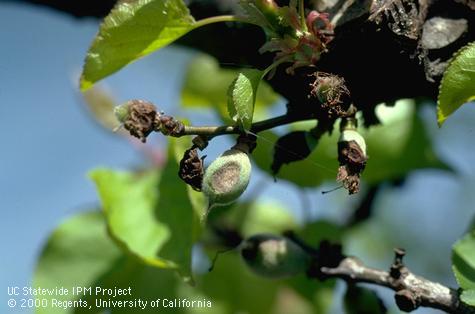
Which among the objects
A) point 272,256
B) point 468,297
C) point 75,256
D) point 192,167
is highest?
point 192,167

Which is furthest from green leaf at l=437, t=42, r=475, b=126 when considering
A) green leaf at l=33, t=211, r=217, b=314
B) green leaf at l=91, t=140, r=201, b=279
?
green leaf at l=33, t=211, r=217, b=314

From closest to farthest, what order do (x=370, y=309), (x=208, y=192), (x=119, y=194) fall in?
(x=208, y=192), (x=370, y=309), (x=119, y=194)

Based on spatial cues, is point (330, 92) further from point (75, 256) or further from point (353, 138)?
point (75, 256)

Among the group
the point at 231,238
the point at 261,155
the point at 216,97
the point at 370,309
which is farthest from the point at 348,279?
the point at 216,97

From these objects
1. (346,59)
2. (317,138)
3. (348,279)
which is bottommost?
(348,279)

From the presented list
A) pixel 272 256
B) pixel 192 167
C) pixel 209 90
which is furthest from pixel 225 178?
pixel 209 90

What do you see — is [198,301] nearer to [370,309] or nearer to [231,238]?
[231,238]
